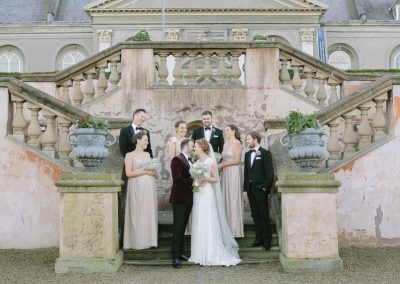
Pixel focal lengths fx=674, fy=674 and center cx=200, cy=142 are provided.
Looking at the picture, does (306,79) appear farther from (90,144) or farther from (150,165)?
(90,144)

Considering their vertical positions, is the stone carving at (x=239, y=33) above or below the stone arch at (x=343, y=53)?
above

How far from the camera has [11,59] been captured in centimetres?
4744

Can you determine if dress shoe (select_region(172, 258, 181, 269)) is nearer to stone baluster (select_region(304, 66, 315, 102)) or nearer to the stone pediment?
stone baluster (select_region(304, 66, 315, 102))

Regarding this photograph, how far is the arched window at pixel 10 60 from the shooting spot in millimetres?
47250

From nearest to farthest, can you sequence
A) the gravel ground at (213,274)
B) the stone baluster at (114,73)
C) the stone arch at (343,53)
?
the gravel ground at (213,274) → the stone baluster at (114,73) → the stone arch at (343,53)

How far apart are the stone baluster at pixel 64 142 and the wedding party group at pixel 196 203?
3.62 ft

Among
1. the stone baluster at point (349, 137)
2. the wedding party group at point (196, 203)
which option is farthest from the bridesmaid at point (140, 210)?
the stone baluster at point (349, 137)

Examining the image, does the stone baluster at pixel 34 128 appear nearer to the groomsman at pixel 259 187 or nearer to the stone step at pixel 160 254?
the stone step at pixel 160 254

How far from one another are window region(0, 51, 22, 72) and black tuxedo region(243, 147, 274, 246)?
40901mm

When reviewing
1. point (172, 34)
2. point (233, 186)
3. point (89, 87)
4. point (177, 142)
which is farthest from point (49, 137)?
point (172, 34)

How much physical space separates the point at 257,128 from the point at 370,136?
274cm

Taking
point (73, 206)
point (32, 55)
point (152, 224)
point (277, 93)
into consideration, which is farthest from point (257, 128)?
point (32, 55)

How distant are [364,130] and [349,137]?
0.77 ft

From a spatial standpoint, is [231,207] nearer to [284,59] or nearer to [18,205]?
[18,205]
